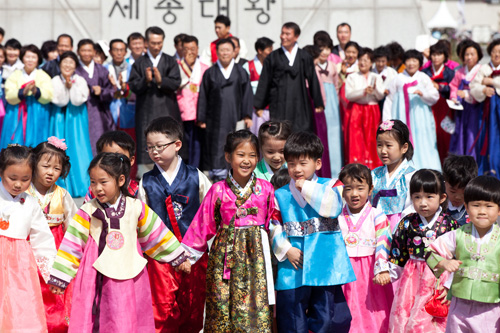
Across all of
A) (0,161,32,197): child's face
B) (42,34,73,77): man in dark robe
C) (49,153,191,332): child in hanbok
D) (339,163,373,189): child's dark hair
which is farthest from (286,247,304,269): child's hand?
(42,34,73,77): man in dark robe

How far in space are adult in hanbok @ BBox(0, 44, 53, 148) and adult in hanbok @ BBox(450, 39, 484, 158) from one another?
4.71m

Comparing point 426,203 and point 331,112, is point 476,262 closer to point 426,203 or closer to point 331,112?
point 426,203

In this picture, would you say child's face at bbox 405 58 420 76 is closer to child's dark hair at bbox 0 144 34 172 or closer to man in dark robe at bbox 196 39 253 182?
man in dark robe at bbox 196 39 253 182

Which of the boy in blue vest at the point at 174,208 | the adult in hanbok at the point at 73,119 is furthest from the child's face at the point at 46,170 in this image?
the adult in hanbok at the point at 73,119

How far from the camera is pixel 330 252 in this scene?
4414 millimetres

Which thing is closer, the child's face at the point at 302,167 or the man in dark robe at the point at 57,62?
the child's face at the point at 302,167

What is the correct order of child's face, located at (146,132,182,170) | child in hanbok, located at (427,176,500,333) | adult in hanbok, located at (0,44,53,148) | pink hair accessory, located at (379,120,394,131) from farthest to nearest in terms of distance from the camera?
adult in hanbok, located at (0,44,53,148)
pink hair accessory, located at (379,120,394,131)
child's face, located at (146,132,182,170)
child in hanbok, located at (427,176,500,333)

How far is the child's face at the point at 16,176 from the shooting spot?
4.47 m

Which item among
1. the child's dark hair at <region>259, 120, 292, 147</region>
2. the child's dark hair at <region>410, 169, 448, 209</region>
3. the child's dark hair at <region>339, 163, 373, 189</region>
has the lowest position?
the child's dark hair at <region>410, 169, 448, 209</region>

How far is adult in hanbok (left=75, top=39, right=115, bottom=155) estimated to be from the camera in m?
8.98

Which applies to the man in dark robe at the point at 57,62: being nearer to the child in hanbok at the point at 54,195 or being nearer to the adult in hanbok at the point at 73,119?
the adult in hanbok at the point at 73,119

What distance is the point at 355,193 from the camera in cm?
495

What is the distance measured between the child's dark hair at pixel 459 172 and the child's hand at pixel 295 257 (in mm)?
1224

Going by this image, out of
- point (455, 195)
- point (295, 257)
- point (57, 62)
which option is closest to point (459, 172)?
point (455, 195)
